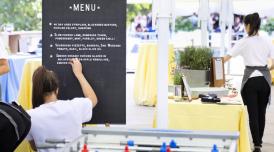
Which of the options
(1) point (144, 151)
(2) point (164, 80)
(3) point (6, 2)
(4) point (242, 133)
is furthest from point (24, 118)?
(3) point (6, 2)

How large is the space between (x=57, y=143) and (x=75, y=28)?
3.09 feet

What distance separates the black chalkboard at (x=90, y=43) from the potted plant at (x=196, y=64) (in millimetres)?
1422

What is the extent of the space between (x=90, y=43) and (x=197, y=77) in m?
1.58

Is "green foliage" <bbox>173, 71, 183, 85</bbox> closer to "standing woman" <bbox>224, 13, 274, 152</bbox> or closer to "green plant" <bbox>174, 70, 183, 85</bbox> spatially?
"green plant" <bbox>174, 70, 183, 85</bbox>

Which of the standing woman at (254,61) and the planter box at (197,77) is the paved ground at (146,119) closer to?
the standing woman at (254,61)

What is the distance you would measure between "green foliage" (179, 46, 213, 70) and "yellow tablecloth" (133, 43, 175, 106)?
3.31 m

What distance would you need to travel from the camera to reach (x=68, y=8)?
286 cm

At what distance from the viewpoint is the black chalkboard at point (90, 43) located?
9.28ft

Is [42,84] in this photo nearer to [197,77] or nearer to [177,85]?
[177,85]

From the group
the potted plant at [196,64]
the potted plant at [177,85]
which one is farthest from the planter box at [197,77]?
the potted plant at [177,85]

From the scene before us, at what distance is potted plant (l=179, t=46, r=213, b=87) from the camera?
13.8ft

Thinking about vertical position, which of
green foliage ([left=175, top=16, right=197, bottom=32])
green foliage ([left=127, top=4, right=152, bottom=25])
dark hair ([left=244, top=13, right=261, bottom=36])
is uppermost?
green foliage ([left=127, top=4, right=152, bottom=25])

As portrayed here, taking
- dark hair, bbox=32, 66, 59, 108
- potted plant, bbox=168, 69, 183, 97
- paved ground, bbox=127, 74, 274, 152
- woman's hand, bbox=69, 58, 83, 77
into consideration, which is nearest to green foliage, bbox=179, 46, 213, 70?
potted plant, bbox=168, 69, 183, 97

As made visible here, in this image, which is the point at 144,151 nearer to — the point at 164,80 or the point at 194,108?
the point at 164,80
